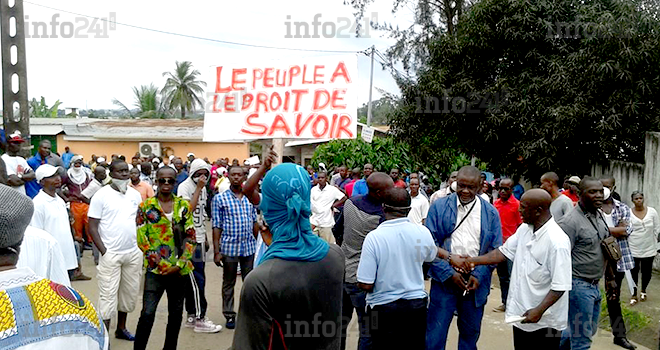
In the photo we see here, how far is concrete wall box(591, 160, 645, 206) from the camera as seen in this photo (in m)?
10.5

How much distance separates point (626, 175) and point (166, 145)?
2249 cm

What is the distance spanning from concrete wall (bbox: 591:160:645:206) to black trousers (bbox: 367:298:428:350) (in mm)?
8245

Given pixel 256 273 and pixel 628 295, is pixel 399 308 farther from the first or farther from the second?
pixel 628 295

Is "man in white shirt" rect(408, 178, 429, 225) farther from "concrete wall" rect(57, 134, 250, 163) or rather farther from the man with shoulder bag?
"concrete wall" rect(57, 134, 250, 163)

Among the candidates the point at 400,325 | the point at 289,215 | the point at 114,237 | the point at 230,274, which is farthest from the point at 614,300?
the point at 114,237

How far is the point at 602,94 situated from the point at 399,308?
8.97m

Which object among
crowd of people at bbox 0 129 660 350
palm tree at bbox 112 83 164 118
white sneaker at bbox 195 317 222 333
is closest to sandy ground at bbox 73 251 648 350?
white sneaker at bbox 195 317 222 333

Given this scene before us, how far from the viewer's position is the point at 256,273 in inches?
87.8

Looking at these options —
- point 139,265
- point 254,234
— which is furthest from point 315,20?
point 139,265

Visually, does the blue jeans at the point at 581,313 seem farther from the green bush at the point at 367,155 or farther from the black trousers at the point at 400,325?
the green bush at the point at 367,155

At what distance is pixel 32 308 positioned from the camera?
1.64 m

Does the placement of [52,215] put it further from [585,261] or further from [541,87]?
[541,87]

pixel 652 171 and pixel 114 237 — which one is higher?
pixel 652 171

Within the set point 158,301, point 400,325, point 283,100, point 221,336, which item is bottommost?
point 221,336
